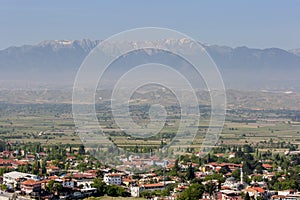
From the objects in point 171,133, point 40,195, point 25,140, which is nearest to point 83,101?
point 40,195

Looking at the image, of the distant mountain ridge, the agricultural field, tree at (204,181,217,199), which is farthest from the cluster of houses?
the distant mountain ridge

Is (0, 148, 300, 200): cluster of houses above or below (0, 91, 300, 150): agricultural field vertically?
below

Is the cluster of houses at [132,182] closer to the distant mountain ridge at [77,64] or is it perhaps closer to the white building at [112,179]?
the white building at [112,179]

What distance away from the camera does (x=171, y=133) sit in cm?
2080

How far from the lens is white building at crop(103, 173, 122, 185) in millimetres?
14602

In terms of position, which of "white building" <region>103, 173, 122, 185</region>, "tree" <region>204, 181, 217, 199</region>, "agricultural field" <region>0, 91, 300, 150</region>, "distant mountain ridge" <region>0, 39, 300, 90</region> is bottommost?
"tree" <region>204, 181, 217, 199</region>

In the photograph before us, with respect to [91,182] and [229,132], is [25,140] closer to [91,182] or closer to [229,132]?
Result: [229,132]

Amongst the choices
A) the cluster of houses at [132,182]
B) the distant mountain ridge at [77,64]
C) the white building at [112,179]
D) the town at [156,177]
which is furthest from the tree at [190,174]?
the distant mountain ridge at [77,64]

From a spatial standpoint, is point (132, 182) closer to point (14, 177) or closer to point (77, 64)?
point (14, 177)

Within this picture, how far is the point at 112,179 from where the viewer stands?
48.8 ft

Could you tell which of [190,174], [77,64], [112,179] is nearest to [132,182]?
[112,179]

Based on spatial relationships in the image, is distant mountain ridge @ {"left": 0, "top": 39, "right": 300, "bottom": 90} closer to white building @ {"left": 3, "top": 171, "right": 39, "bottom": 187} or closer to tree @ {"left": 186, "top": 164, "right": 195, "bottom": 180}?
tree @ {"left": 186, "top": 164, "right": 195, "bottom": 180}

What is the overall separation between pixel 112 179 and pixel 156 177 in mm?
1304

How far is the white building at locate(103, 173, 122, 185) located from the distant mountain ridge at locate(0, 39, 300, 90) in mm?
62780
